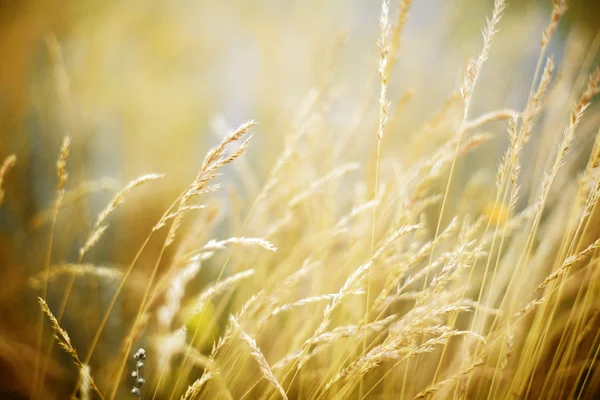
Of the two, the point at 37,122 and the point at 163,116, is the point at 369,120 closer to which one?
the point at 163,116

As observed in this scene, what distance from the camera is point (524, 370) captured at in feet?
2.53

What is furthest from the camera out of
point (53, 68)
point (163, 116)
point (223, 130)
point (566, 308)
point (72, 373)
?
point (163, 116)

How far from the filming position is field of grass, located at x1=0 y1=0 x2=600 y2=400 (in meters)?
0.73

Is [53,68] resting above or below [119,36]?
below

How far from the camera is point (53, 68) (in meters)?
1.71

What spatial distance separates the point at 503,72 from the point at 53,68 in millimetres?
2277

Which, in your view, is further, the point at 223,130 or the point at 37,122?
the point at 37,122

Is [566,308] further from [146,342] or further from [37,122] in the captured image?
[37,122]

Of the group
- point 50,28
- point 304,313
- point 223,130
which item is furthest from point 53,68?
point 304,313

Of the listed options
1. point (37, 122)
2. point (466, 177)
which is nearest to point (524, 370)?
point (466, 177)

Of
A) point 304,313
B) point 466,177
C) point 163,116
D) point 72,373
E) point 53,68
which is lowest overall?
point 72,373

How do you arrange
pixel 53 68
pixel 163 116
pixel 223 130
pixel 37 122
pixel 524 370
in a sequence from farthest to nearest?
pixel 163 116 → pixel 53 68 → pixel 37 122 → pixel 223 130 → pixel 524 370

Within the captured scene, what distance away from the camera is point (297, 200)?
2.86 ft

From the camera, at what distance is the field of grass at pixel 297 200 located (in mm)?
732
